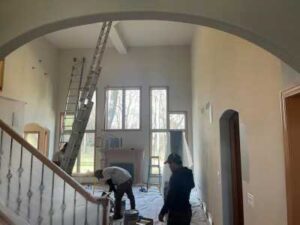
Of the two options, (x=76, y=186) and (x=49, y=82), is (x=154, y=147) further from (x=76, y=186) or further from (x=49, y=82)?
(x=76, y=186)

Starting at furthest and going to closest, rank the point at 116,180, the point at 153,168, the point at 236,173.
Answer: the point at 153,168, the point at 116,180, the point at 236,173

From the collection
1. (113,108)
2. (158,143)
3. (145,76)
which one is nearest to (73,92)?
(113,108)

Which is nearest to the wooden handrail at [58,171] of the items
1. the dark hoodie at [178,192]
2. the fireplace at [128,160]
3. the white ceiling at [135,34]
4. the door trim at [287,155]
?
the dark hoodie at [178,192]

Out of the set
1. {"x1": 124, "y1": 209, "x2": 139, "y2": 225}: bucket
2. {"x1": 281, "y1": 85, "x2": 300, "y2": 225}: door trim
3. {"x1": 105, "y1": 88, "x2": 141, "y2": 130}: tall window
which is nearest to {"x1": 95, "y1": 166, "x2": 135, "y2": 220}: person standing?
{"x1": 124, "y1": 209, "x2": 139, "y2": 225}: bucket

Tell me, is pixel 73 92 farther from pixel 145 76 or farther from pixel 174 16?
pixel 174 16

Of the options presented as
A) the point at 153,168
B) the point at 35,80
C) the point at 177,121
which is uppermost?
the point at 35,80

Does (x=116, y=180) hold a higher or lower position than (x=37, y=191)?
lower

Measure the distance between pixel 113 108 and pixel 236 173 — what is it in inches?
300

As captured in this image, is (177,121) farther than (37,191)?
Yes

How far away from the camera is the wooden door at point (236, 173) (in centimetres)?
398

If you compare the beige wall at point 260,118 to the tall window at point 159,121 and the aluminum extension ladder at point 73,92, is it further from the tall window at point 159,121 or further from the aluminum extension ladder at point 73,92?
the aluminum extension ladder at point 73,92

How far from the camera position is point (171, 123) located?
35.9 ft

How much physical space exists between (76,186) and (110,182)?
2759mm

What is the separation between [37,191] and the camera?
134 inches
